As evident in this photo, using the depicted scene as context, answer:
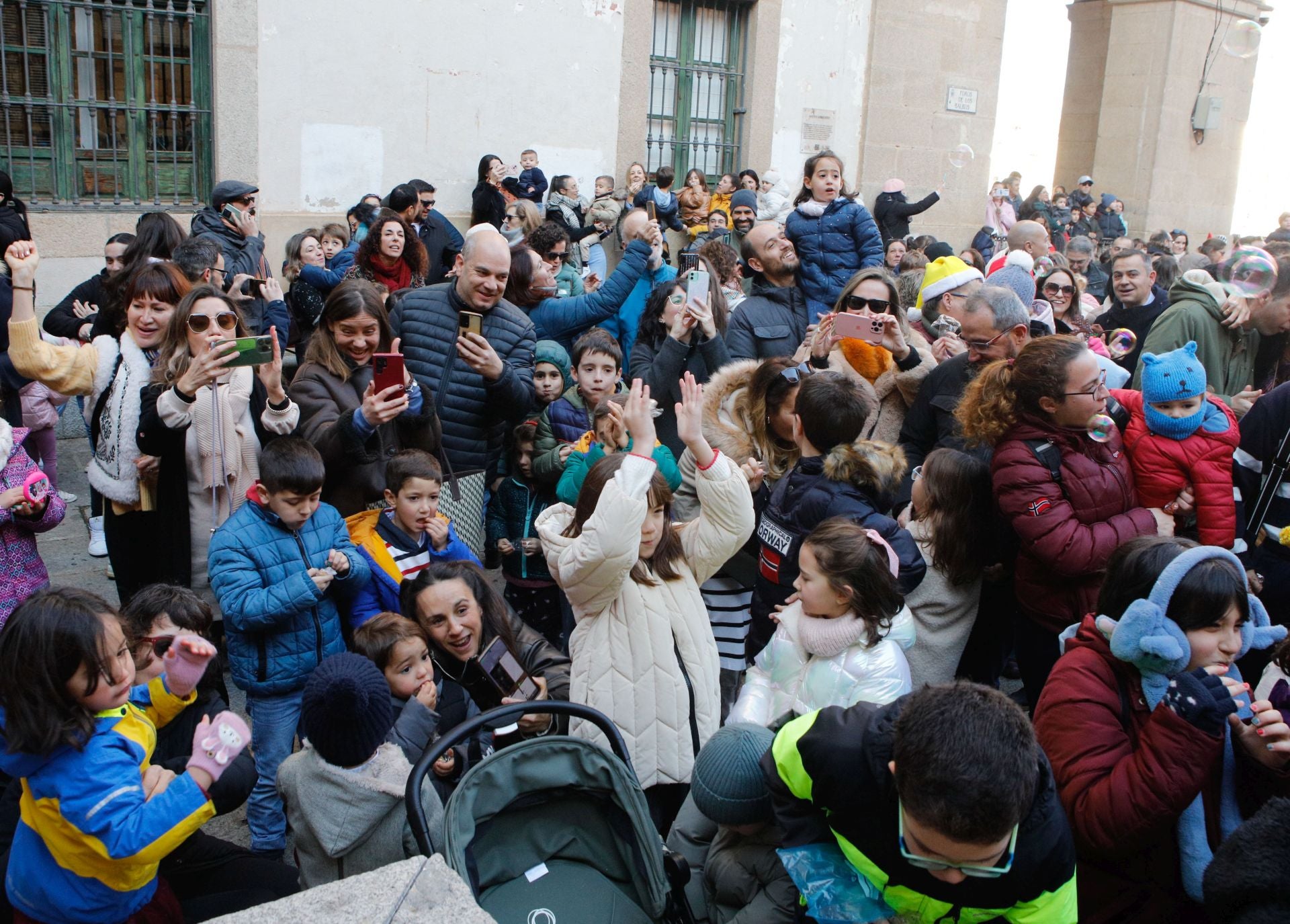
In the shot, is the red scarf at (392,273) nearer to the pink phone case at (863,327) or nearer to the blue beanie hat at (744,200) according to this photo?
the pink phone case at (863,327)

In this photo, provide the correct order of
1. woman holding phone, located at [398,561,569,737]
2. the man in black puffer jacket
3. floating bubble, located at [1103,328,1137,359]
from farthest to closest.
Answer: floating bubble, located at [1103,328,1137,359]
the man in black puffer jacket
woman holding phone, located at [398,561,569,737]

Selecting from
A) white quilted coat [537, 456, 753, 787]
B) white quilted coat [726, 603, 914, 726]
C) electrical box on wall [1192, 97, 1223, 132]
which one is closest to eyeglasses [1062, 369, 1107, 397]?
white quilted coat [726, 603, 914, 726]

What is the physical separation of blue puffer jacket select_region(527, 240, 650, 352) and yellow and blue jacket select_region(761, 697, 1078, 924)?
3.84 m

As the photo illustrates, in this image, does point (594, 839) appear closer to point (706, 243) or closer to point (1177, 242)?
point (706, 243)

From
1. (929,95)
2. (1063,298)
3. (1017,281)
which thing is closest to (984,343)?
(1017,281)

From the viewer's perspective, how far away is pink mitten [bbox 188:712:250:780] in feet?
7.83

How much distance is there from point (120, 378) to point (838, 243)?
4192mm

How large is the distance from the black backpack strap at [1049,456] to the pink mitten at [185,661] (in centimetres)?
256

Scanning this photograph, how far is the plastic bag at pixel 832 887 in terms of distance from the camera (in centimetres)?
220

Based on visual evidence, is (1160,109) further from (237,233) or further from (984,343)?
(984,343)

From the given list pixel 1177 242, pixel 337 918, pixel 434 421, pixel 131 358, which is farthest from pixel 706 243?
pixel 1177 242

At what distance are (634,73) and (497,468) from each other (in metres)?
7.99

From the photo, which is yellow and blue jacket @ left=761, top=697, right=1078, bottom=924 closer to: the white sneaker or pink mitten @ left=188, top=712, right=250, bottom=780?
pink mitten @ left=188, top=712, right=250, bottom=780

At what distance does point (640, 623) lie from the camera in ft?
10.6
